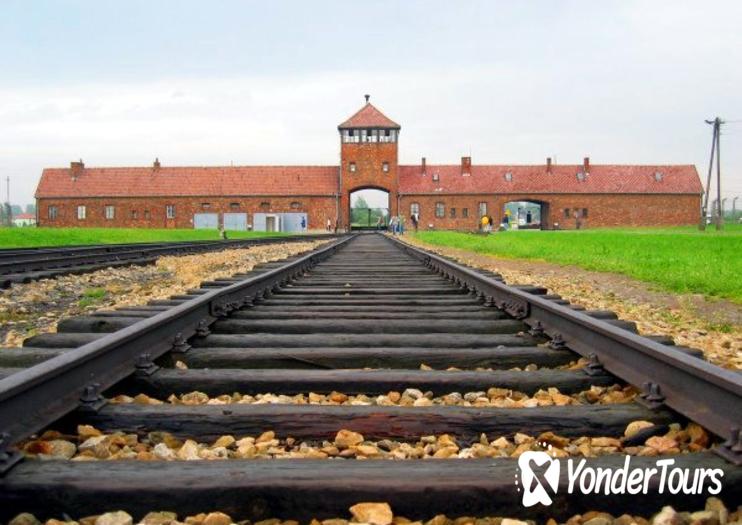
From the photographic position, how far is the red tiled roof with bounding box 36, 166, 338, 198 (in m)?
63.3

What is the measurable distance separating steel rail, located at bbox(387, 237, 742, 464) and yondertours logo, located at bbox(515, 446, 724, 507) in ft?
0.48

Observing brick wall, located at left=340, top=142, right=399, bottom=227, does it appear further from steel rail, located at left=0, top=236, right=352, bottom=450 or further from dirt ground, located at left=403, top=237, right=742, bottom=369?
steel rail, located at left=0, top=236, right=352, bottom=450

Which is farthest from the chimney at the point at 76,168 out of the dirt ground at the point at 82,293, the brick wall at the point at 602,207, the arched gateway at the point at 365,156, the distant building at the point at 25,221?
the dirt ground at the point at 82,293

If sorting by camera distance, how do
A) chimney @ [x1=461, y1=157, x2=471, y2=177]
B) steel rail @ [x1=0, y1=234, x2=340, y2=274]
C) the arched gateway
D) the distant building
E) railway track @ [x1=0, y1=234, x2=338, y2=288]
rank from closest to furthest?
railway track @ [x1=0, y1=234, x2=338, y2=288] < steel rail @ [x1=0, y1=234, x2=340, y2=274] < the arched gateway < chimney @ [x1=461, y1=157, x2=471, y2=177] < the distant building

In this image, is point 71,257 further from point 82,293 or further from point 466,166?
point 466,166

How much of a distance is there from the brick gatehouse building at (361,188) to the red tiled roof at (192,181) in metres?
0.09

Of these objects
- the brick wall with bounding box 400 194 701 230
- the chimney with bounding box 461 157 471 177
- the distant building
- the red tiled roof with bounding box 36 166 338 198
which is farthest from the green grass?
the distant building

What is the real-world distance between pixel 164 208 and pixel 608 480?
65.1m

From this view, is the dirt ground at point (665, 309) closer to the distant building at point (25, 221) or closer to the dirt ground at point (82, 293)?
the dirt ground at point (82, 293)

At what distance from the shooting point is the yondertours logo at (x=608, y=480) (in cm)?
184

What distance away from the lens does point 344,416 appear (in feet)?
7.85

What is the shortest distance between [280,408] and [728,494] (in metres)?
1.37

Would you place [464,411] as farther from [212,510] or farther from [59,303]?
[59,303]

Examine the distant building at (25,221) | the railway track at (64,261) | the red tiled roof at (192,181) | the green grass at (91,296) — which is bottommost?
the green grass at (91,296)
